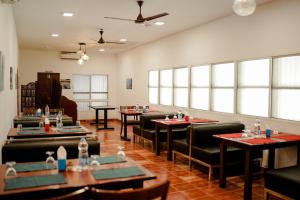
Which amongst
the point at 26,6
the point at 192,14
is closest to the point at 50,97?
the point at 26,6

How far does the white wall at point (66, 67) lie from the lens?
435 inches

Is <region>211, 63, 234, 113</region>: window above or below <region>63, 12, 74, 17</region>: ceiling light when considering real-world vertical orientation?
below

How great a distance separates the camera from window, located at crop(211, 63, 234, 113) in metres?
5.83

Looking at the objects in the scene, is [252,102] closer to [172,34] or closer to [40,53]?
[172,34]

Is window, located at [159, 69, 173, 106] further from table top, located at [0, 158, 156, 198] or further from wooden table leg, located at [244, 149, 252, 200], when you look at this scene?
table top, located at [0, 158, 156, 198]

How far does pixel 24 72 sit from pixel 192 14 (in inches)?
306

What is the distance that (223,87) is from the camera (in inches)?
238

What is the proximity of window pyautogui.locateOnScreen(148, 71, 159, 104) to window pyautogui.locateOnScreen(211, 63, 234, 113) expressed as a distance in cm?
286

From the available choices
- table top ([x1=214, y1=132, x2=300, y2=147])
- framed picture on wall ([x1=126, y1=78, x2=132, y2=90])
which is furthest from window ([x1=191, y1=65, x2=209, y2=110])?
framed picture on wall ([x1=126, y1=78, x2=132, y2=90])

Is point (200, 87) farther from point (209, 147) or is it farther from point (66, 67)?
point (66, 67)

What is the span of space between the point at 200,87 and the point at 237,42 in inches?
61.5

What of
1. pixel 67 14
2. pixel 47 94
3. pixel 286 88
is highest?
pixel 67 14

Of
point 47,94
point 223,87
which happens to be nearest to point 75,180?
point 223,87

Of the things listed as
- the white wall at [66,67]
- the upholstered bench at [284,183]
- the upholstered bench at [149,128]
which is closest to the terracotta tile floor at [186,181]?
the upholstered bench at [149,128]
